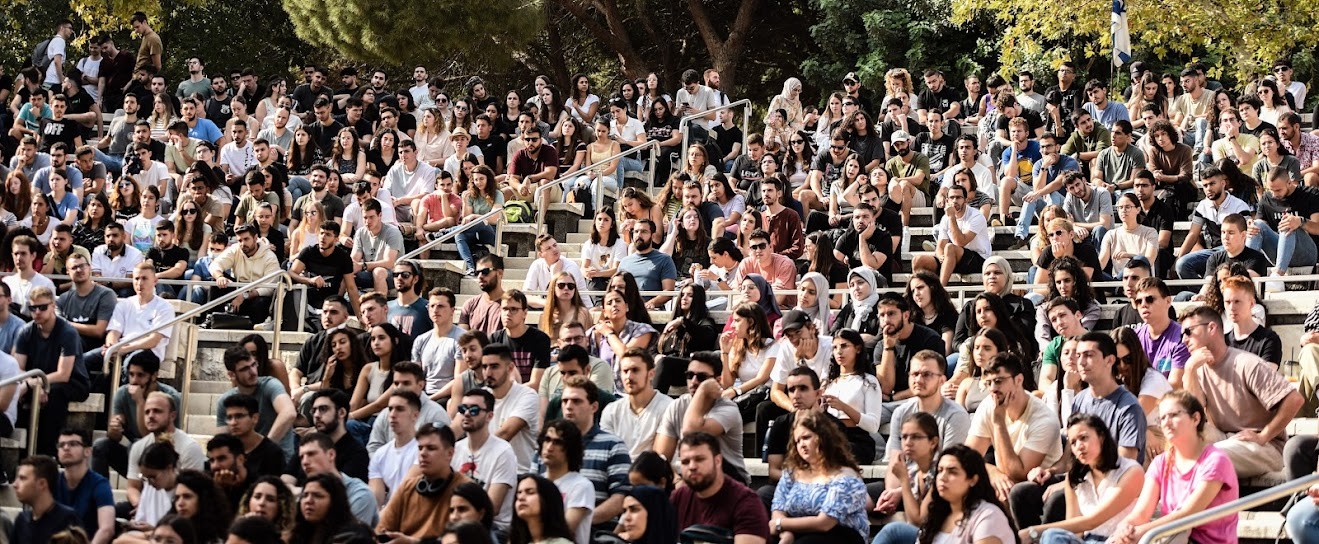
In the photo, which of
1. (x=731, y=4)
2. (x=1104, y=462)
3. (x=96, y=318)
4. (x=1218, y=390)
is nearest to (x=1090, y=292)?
(x=1218, y=390)

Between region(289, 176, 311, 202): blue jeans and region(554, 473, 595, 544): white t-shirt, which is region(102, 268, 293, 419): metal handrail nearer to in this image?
region(289, 176, 311, 202): blue jeans

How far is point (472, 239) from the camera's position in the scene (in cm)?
1667

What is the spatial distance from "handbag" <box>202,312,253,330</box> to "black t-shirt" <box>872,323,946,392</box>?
499 centimetres

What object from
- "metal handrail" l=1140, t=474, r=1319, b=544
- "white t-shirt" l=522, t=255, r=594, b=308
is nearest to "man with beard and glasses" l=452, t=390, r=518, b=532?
"metal handrail" l=1140, t=474, r=1319, b=544

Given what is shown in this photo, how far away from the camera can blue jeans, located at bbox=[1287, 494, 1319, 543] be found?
29.3ft

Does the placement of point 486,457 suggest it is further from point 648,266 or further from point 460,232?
point 460,232

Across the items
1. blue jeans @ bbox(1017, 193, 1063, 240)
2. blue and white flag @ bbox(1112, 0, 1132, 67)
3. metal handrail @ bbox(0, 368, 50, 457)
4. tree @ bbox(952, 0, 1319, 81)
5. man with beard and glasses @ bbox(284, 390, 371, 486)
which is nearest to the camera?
man with beard and glasses @ bbox(284, 390, 371, 486)

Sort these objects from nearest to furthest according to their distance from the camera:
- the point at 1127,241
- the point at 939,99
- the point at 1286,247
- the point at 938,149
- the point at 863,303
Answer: the point at 863,303, the point at 1286,247, the point at 1127,241, the point at 938,149, the point at 939,99

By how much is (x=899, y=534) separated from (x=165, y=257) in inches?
322

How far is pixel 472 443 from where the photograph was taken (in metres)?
10.3

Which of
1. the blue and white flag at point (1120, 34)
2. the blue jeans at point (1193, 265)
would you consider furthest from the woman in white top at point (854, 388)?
the blue and white flag at point (1120, 34)

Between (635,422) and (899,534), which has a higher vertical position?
(635,422)

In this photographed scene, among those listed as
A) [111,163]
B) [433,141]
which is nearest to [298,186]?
[433,141]

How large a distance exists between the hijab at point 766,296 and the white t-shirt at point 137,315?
13.1 feet
